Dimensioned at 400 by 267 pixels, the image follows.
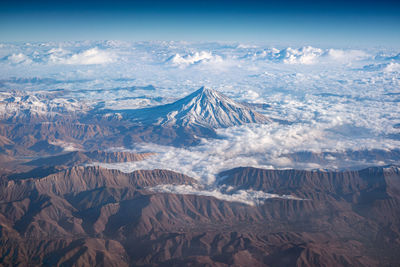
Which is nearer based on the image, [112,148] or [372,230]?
[372,230]

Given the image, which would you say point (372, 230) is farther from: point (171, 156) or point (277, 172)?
point (171, 156)

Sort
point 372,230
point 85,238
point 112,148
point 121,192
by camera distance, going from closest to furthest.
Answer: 1. point 85,238
2. point 372,230
3. point 121,192
4. point 112,148

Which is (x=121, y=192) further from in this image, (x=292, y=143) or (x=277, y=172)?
(x=292, y=143)

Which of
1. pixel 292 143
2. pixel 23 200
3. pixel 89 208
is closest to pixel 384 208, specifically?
pixel 292 143

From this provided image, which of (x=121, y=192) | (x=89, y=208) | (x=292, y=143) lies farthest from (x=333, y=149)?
(x=89, y=208)

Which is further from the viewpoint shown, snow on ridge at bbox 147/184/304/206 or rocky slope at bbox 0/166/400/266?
snow on ridge at bbox 147/184/304/206

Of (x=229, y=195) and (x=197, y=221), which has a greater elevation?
(x=229, y=195)

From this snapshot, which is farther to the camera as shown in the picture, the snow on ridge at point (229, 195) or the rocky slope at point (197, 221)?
the snow on ridge at point (229, 195)

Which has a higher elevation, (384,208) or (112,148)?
(384,208)

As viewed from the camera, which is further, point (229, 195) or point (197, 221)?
point (229, 195)

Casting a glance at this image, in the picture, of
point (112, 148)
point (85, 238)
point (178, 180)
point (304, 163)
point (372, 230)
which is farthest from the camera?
point (112, 148)
